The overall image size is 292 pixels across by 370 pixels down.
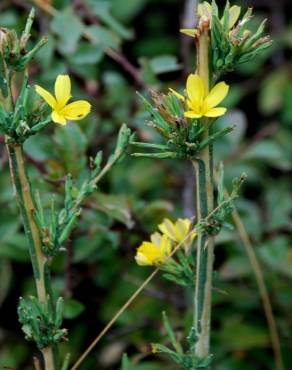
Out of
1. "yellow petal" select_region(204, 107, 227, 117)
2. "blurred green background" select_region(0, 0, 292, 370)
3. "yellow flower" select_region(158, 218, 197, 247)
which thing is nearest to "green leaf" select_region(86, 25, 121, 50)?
"blurred green background" select_region(0, 0, 292, 370)

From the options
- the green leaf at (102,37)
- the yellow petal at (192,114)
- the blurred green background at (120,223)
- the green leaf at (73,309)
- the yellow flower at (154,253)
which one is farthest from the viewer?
the green leaf at (102,37)

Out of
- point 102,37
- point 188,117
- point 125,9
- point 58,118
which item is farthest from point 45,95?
point 125,9

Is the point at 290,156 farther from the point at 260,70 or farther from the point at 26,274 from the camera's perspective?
the point at 26,274

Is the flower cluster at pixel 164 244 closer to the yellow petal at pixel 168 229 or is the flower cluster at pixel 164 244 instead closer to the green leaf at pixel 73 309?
the yellow petal at pixel 168 229

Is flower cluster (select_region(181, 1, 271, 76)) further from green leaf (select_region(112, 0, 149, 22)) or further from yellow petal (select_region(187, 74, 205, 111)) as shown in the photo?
green leaf (select_region(112, 0, 149, 22))

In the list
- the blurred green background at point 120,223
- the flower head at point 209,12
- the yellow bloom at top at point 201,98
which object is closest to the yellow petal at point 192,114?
the yellow bloom at top at point 201,98

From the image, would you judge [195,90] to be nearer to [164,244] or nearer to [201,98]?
[201,98]
